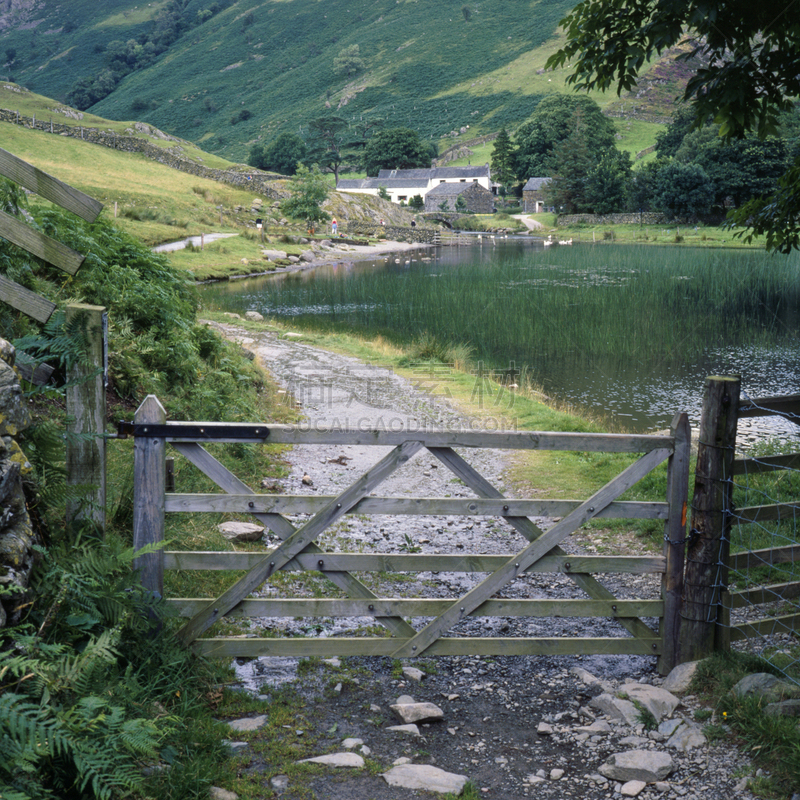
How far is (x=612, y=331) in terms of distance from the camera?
92.0 ft

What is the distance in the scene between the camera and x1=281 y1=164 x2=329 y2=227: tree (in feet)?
252

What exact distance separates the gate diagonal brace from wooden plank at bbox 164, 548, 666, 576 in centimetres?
8

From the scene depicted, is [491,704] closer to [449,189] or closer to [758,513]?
[758,513]

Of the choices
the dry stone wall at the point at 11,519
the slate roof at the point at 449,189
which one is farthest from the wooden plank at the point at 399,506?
the slate roof at the point at 449,189

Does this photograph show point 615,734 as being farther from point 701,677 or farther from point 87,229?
point 87,229

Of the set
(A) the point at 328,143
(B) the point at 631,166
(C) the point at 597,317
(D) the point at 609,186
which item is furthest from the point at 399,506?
(A) the point at 328,143

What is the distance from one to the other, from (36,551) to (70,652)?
0.61m

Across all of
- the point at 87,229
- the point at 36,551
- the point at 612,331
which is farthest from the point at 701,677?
the point at 612,331

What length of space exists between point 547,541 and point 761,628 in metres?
1.77

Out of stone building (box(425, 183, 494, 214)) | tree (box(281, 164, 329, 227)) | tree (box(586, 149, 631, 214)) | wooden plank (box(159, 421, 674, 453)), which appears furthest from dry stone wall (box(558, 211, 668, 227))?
wooden plank (box(159, 421, 674, 453))

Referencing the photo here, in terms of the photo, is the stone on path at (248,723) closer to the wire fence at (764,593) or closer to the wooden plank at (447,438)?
the wooden plank at (447,438)

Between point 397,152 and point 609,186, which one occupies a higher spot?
point 397,152

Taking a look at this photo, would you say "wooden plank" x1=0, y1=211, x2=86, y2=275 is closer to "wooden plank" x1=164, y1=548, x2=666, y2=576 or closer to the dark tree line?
"wooden plank" x1=164, y1=548, x2=666, y2=576

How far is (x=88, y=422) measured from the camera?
15.8ft
